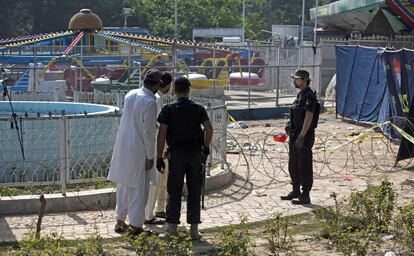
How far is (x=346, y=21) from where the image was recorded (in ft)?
124

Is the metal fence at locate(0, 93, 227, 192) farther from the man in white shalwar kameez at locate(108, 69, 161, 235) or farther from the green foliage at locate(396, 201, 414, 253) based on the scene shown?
the green foliage at locate(396, 201, 414, 253)

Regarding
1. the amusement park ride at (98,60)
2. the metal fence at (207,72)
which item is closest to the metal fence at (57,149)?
the metal fence at (207,72)

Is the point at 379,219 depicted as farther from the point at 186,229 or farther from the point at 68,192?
the point at 68,192

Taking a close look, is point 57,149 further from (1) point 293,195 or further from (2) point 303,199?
(2) point 303,199

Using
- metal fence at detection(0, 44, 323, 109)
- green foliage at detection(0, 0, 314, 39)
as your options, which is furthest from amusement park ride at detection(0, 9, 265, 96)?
green foliage at detection(0, 0, 314, 39)

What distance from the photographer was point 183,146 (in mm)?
8203

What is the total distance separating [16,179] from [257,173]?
4213 millimetres

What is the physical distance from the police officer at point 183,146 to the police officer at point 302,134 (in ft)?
7.32

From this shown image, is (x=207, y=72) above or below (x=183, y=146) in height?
below

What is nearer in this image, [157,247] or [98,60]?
[157,247]

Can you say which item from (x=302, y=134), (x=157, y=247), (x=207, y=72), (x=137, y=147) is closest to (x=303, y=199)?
(x=302, y=134)

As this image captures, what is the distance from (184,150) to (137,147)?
49cm

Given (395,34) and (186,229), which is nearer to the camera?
(186,229)

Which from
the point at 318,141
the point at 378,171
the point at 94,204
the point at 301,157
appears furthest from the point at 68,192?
the point at 318,141
